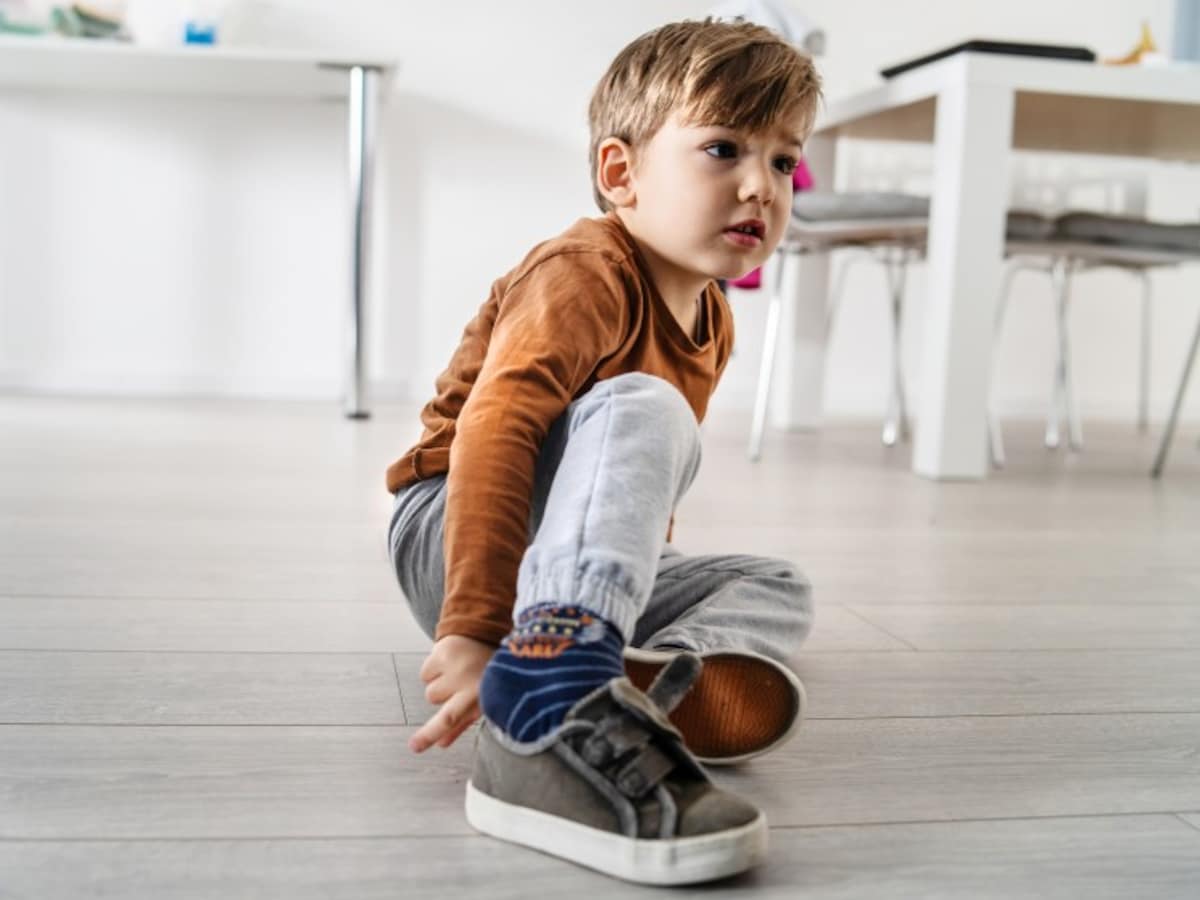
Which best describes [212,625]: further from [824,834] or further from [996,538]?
[996,538]

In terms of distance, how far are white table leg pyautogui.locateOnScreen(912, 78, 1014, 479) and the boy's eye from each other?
1.59 m

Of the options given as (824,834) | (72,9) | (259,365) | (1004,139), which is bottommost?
(259,365)

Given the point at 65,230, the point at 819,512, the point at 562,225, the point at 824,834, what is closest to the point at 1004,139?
the point at 819,512

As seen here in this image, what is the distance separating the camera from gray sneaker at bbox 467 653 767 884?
0.67 meters

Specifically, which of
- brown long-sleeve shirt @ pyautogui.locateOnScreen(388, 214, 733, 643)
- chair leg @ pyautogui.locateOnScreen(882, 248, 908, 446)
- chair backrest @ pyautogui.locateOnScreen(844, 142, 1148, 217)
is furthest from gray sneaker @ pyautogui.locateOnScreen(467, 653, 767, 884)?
chair backrest @ pyautogui.locateOnScreen(844, 142, 1148, 217)

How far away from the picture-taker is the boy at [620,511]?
692 mm

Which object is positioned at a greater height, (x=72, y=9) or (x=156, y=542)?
(x=72, y=9)

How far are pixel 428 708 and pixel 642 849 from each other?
12.9 inches

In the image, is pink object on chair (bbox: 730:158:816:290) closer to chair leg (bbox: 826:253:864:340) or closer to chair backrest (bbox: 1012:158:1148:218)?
chair leg (bbox: 826:253:864:340)

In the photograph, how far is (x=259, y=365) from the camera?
3.74 meters

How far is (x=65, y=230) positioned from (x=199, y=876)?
3297 mm

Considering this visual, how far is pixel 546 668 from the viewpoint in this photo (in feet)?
2.34

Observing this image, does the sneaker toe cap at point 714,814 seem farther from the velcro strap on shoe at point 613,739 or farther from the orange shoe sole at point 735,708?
the orange shoe sole at point 735,708

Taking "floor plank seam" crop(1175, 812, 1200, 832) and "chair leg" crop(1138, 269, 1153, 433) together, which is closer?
"floor plank seam" crop(1175, 812, 1200, 832)
